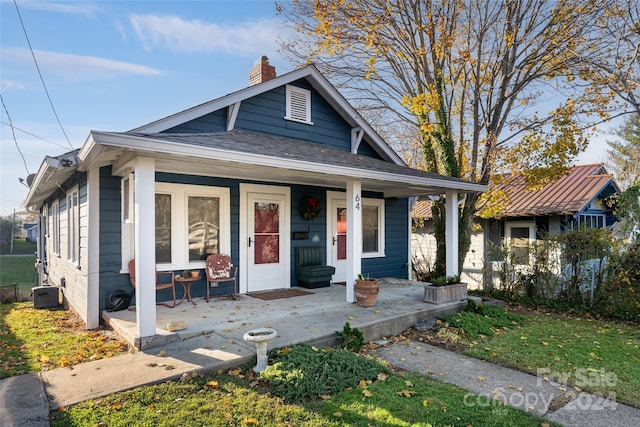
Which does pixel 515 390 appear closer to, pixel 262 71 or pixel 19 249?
pixel 262 71

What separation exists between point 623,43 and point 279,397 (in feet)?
33.3

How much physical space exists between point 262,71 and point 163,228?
4.28 metres

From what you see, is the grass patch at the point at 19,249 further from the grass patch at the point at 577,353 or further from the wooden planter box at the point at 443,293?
the grass patch at the point at 577,353

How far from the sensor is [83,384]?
11.1ft

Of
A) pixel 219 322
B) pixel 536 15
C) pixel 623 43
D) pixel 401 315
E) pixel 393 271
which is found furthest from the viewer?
pixel 393 271

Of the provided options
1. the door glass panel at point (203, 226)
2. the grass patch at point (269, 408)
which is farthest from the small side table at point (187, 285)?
the grass patch at point (269, 408)

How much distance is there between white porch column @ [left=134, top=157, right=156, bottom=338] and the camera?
4.26m

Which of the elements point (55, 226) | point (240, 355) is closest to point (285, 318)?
point (240, 355)

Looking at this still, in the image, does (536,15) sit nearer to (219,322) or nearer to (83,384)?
(219,322)

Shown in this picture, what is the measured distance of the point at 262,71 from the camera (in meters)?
8.52

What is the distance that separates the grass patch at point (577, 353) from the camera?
4.02 meters

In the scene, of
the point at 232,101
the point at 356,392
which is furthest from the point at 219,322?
the point at 232,101

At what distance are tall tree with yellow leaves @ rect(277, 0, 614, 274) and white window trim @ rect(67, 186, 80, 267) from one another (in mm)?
7371

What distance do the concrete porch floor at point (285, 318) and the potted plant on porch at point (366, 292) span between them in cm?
11
